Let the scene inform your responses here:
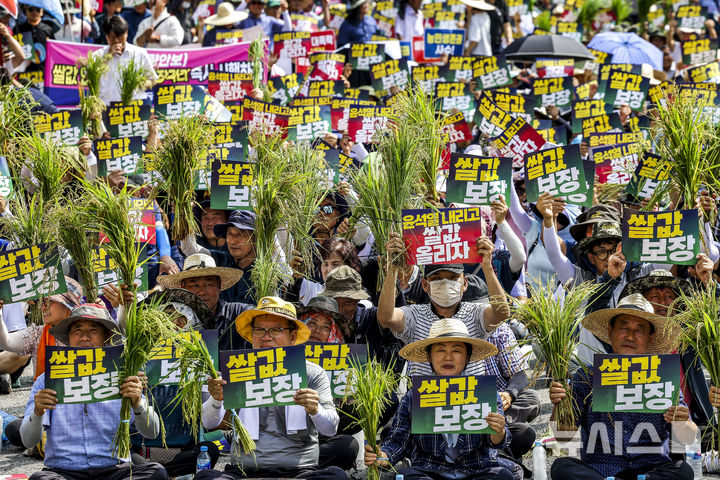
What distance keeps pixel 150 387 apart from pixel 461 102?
702cm

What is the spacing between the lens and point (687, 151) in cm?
845

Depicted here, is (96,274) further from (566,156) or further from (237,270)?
(566,156)

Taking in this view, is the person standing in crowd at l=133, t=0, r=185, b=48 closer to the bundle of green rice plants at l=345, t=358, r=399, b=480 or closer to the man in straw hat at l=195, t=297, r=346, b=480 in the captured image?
the man in straw hat at l=195, t=297, r=346, b=480

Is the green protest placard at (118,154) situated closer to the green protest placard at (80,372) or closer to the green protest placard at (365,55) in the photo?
the green protest placard at (80,372)

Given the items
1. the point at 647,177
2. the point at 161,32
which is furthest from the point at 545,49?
the point at 647,177

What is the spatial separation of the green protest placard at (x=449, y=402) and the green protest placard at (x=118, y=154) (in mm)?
4507

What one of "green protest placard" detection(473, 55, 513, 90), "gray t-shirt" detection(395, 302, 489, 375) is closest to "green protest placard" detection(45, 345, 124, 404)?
"gray t-shirt" detection(395, 302, 489, 375)

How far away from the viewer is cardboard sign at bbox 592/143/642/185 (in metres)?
11.1

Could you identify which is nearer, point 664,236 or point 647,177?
point 664,236

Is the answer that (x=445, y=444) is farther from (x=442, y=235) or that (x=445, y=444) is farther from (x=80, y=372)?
(x=80, y=372)

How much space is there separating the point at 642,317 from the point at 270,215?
278 cm

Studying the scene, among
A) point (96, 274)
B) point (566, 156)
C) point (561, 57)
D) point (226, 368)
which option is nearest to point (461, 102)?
point (561, 57)

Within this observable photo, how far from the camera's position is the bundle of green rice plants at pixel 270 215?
8.41 meters

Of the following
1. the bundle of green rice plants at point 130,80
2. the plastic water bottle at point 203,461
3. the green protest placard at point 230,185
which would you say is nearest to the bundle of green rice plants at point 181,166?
the green protest placard at point 230,185
